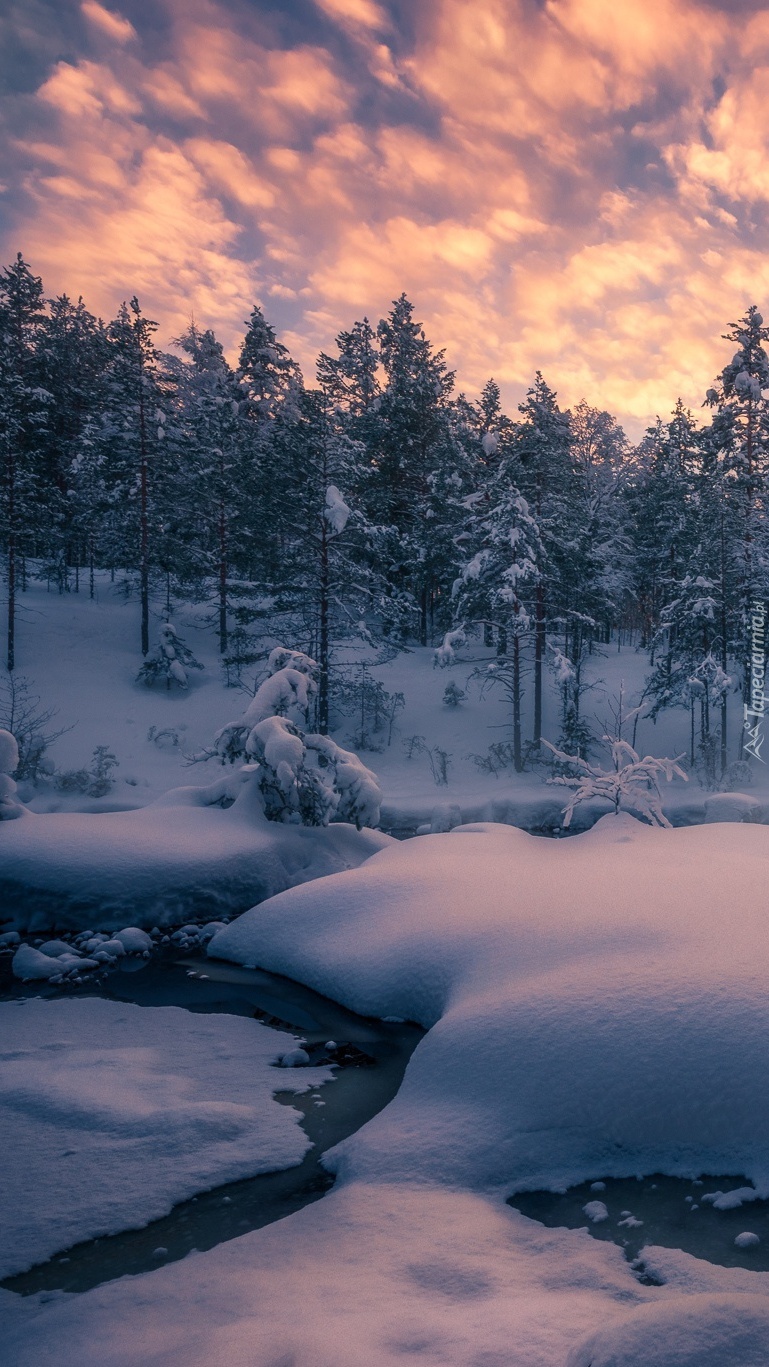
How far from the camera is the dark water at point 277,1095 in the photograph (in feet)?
12.2

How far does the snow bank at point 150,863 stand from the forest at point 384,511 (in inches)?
382

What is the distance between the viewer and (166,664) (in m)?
26.6

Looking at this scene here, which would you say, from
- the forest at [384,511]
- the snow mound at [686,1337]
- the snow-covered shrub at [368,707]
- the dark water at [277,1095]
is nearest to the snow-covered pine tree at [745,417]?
the forest at [384,511]

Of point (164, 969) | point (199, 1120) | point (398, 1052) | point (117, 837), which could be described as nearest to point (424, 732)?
point (117, 837)

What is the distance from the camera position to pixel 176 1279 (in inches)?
138

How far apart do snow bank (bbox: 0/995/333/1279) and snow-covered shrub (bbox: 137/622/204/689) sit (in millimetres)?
20309

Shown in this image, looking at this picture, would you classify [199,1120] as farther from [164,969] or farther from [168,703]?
[168,703]

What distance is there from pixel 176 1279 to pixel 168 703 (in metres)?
23.6

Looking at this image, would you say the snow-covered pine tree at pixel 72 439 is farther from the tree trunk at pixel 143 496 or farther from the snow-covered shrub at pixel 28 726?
the snow-covered shrub at pixel 28 726

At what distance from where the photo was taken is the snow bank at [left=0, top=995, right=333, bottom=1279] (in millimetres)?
4039

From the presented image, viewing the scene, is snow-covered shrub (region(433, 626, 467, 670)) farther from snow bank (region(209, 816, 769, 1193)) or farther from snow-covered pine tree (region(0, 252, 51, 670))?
snow-covered pine tree (region(0, 252, 51, 670))

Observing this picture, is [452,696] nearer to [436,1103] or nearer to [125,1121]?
[436,1103]

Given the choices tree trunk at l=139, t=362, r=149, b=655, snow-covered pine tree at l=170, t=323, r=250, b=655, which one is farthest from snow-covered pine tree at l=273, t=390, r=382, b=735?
tree trunk at l=139, t=362, r=149, b=655

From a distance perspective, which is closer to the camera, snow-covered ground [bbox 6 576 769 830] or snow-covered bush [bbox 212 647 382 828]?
snow-covered bush [bbox 212 647 382 828]
